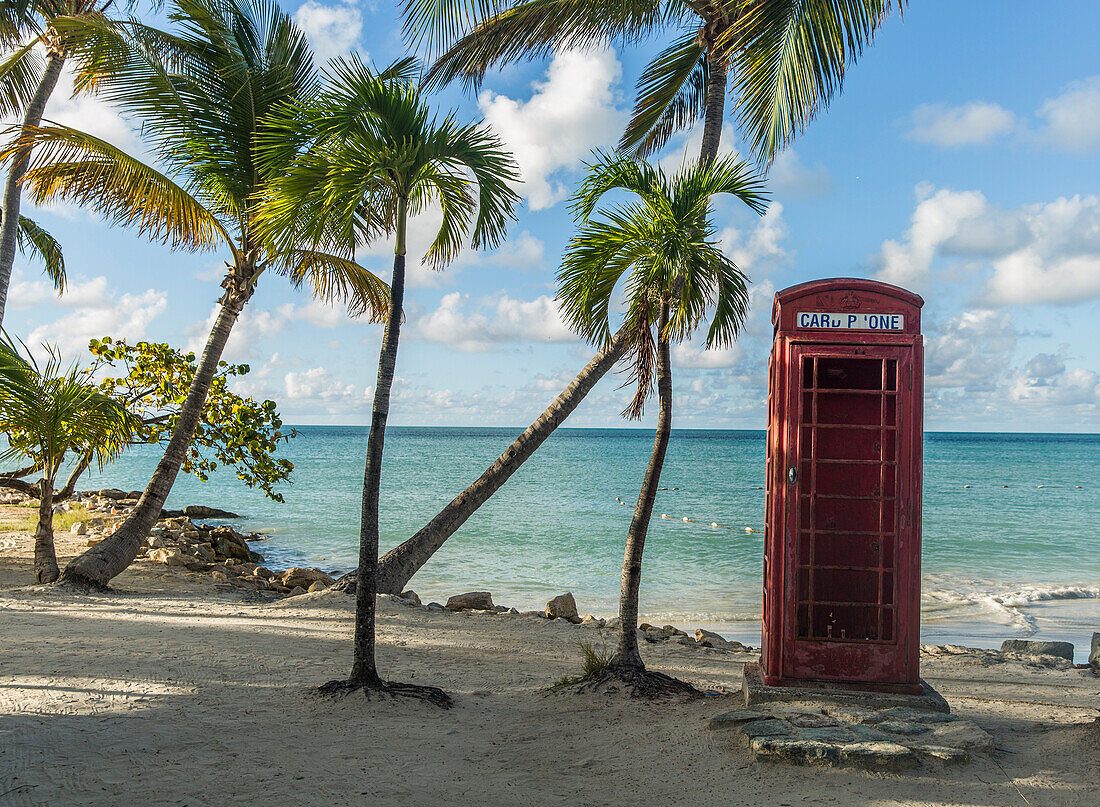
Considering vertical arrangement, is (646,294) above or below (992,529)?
above

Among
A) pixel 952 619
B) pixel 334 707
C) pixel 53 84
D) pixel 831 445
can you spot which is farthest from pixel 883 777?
pixel 53 84

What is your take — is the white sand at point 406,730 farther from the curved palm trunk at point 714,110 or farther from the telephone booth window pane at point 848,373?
the curved palm trunk at point 714,110

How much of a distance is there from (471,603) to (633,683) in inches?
183

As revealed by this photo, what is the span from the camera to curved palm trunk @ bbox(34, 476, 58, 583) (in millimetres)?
9164

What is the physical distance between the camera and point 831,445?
5.39m

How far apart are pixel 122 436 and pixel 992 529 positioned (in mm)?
22620

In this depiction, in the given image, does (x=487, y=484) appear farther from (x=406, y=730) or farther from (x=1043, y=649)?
(x=1043, y=649)

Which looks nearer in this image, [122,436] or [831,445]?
[831,445]

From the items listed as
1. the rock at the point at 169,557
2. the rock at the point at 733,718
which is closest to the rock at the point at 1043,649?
the rock at the point at 733,718

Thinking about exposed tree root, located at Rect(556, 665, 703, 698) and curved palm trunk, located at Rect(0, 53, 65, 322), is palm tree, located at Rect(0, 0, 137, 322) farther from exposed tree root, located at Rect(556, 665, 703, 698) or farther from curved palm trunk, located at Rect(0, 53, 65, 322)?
exposed tree root, located at Rect(556, 665, 703, 698)

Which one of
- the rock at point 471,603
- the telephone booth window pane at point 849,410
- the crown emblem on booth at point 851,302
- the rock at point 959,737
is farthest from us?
the rock at point 471,603

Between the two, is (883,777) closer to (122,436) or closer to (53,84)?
(122,436)

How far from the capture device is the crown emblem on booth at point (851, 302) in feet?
15.8

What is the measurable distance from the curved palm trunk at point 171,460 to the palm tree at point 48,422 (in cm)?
60
